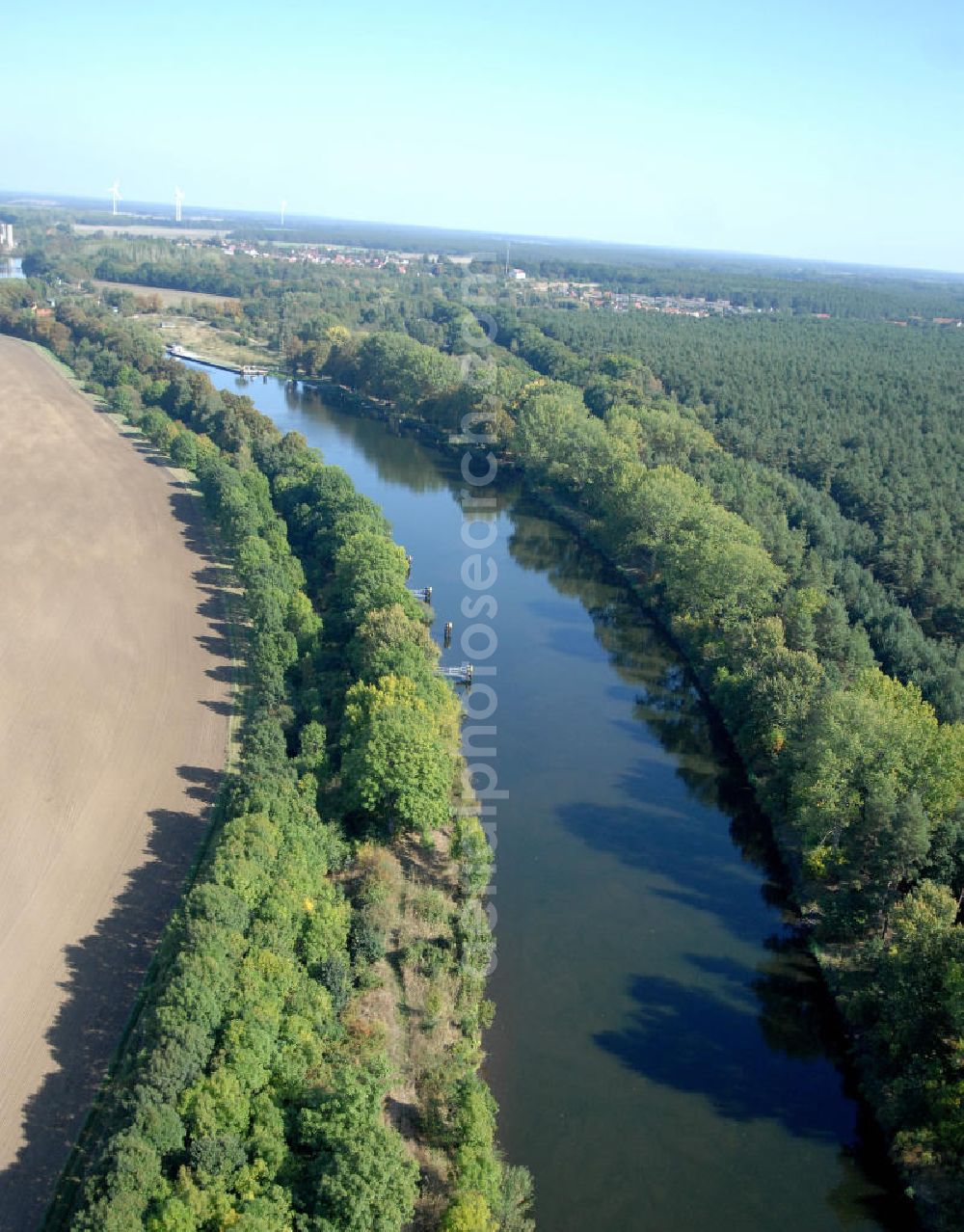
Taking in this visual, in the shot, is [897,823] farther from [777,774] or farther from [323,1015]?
[323,1015]

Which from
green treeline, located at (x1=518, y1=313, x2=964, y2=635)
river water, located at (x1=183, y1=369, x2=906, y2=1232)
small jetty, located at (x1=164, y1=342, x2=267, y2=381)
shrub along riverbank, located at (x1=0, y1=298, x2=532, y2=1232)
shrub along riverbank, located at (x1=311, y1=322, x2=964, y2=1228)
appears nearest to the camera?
shrub along riverbank, located at (x1=0, y1=298, x2=532, y2=1232)

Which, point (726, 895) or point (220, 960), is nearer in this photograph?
point (220, 960)

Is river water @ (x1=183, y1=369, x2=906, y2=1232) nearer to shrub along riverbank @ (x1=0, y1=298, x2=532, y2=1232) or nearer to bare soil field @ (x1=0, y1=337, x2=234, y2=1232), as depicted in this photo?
shrub along riverbank @ (x1=0, y1=298, x2=532, y2=1232)

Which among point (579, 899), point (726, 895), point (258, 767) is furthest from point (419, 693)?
point (726, 895)

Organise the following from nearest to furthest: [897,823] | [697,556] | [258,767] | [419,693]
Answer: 1. [897,823]
2. [258,767]
3. [419,693]
4. [697,556]

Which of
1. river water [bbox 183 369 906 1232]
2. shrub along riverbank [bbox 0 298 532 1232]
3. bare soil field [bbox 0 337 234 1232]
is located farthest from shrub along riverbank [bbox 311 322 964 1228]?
bare soil field [bbox 0 337 234 1232]

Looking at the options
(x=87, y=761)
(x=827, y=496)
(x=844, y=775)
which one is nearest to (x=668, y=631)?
(x=844, y=775)

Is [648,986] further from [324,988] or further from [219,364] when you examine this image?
[219,364]
